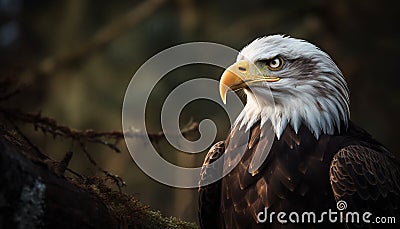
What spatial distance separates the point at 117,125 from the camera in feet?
34.2

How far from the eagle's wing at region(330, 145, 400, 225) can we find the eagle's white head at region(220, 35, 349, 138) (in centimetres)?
44

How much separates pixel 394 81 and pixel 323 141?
6367 mm

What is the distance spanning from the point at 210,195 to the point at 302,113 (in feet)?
3.19

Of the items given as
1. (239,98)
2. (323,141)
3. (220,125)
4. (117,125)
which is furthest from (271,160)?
(117,125)

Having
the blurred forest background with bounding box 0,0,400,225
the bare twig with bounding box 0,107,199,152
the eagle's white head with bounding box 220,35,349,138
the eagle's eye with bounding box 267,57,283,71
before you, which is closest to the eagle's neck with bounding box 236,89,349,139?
the eagle's white head with bounding box 220,35,349,138

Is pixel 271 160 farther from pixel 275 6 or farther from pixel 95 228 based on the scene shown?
pixel 275 6

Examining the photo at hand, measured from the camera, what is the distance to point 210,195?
16.8 ft

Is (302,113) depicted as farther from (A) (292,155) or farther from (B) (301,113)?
(A) (292,155)

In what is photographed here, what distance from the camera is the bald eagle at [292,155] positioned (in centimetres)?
450

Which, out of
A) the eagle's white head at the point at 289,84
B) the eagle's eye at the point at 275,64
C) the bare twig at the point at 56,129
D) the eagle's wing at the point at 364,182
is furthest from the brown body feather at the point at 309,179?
the bare twig at the point at 56,129

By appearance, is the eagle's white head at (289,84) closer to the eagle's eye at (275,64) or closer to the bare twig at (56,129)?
the eagle's eye at (275,64)

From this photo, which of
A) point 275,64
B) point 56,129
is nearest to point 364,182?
point 275,64

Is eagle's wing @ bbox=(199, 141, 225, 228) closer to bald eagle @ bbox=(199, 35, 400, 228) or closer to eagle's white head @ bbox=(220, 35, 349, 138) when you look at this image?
bald eagle @ bbox=(199, 35, 400, 228)

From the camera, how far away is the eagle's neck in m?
4.98
